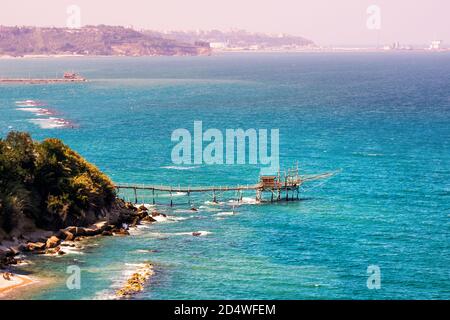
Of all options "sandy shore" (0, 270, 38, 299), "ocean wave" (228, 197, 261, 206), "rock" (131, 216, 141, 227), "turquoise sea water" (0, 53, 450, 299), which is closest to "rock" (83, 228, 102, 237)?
"turquoise sea water" (0, 53, 450, 299)

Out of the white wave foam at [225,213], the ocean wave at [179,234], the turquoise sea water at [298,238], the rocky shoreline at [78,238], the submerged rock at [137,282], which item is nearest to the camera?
the submerged rock at [137,282]

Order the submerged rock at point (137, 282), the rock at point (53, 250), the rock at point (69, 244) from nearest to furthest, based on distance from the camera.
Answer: the submerged rock at point (137, 282) < the rock at point (53, 250) < the rock at point (69, 244)

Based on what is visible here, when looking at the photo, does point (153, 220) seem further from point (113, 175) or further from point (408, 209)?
point (408, 209)

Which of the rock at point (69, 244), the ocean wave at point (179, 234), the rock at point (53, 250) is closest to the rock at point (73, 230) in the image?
the rock at point (69, 244)

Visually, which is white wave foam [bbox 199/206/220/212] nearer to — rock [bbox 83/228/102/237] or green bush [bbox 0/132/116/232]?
green bush [bbox 0/132/116/232]

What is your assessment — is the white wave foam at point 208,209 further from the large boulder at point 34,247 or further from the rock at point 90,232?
the large boulder at point 34,247

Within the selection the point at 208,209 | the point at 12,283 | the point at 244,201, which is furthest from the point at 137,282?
the point at 244,201

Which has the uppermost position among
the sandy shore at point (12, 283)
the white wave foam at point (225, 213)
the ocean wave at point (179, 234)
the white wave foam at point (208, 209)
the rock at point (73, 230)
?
the rock at point (73, 230)
